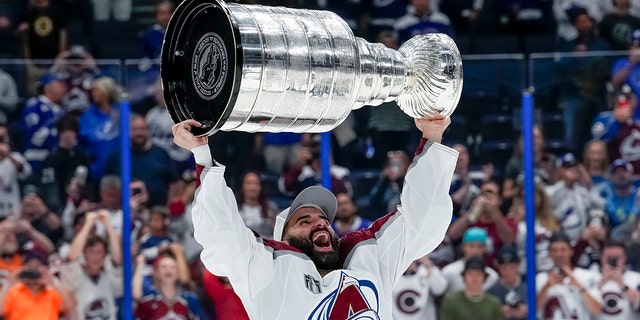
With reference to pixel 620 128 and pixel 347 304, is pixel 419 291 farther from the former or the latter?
pixel 347 304

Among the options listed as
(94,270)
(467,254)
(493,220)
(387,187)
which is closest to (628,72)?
(493,220)

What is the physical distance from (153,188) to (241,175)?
19.3 inches

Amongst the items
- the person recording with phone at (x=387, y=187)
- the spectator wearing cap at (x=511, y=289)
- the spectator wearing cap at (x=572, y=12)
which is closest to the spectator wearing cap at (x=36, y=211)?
the person recording with phone at (x=387, y=187)

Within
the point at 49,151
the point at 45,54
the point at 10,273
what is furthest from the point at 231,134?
the point at 45,54

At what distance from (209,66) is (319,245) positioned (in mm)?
847

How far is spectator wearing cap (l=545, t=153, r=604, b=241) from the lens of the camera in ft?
21.2

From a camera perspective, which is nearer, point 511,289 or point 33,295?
point 33,295

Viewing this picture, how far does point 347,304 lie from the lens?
416 centimetres

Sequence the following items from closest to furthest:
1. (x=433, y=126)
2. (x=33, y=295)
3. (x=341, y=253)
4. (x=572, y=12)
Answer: (x=433, y=126)
(x=341, y=253)
(x=33, y=295)
(x=572, y=12)

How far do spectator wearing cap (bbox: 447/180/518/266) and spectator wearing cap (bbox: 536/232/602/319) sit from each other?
0.77 ft

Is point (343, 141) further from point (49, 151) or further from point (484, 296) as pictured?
point (49, 151)

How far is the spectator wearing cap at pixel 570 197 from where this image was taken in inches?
254

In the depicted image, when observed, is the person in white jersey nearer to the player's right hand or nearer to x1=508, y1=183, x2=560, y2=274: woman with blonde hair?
the player's right hand

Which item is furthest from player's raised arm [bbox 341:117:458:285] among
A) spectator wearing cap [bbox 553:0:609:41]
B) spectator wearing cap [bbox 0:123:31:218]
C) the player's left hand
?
spectator wearing cap [bbox 553:0:609:41]
